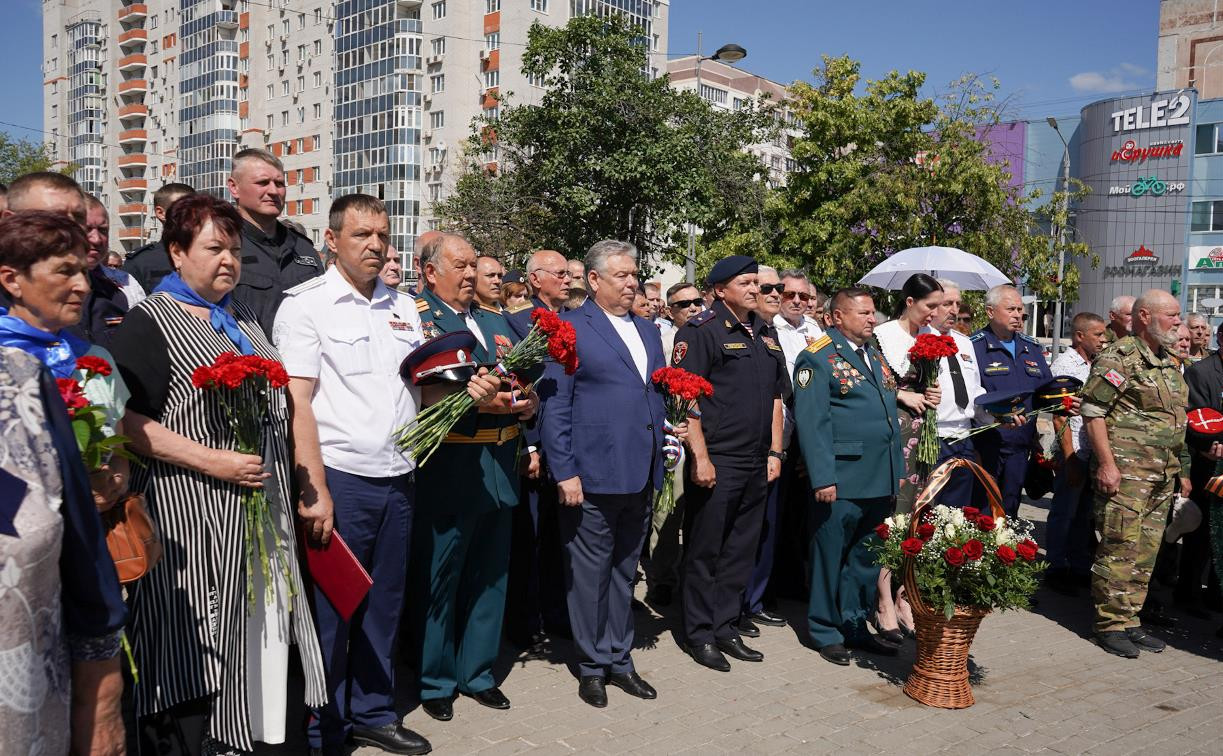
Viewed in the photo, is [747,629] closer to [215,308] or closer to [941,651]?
[941,651]

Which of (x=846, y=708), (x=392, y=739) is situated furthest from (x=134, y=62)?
(x=846, y=708)

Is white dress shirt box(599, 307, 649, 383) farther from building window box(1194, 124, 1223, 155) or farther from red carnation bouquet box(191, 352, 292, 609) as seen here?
building window box(1194, 124, 1223, 155)

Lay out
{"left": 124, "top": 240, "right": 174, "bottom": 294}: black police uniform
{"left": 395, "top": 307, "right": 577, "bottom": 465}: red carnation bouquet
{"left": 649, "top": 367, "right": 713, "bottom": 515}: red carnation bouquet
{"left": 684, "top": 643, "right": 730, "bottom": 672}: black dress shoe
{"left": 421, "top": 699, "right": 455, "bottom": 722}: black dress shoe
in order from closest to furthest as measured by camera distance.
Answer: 1. {"left": 395, "top": 307, "right": 577, "bottom": 465}: red carnation bouquet
2. {"left": 421, "top": 699, "right": 455, "bottom": 722}: black dress shoe
3. {"left": 124, "top": 240, "right": 174, "bottom": 294}: black police uniform
4. {"left": 649, "top": 367, "right": 713, "bottom": 515}: red carnation bouquet
5. {"left": 684, "top": 643, "right": 730, "bottom": 672}: black dress shoe

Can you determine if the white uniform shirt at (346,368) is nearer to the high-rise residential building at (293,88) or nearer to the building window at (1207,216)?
the high-rise residential building at (293,88)

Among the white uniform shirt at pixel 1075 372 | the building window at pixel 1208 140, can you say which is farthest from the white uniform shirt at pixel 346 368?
the building window at pixel 1208 140

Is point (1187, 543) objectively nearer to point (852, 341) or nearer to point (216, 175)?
point (852, 341)

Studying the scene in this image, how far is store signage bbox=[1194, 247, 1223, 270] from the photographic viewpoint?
4875cm

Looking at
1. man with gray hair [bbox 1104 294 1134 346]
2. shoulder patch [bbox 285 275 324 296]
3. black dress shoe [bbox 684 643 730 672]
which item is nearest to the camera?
shoulder patch [bbox 285 275 324 296]

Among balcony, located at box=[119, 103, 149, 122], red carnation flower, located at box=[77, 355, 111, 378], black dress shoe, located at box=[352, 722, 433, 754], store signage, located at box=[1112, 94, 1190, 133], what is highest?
balcony, located at box=[119, 103, 149, 122]

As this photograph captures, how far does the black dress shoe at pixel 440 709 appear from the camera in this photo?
15.5 ft

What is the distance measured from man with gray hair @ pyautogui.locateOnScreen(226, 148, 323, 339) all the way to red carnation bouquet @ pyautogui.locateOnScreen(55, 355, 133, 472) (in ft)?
7.30

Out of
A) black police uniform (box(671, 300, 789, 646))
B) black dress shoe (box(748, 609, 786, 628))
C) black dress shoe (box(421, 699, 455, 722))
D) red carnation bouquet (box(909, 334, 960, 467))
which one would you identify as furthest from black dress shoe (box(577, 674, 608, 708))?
red carnation bouquet (box(909, 334, 960, 467))

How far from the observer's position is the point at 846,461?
5859 millimetres

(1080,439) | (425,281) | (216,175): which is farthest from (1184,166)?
(216,175)
